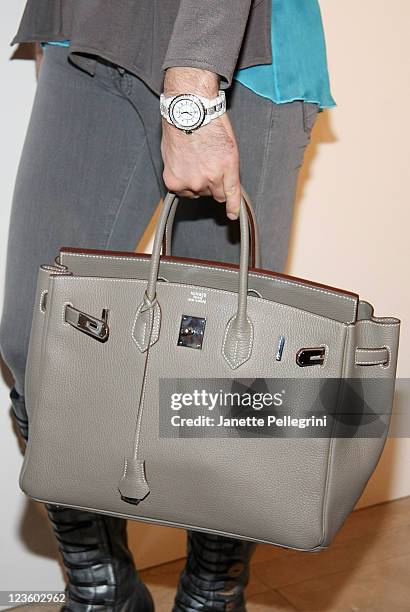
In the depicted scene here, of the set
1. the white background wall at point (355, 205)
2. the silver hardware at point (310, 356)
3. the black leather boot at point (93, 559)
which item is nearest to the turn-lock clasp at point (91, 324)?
the silver hardware at point (310, 356)

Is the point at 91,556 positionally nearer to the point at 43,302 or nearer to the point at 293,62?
the point at 43,302

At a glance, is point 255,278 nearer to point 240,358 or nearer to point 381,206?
point 240,358

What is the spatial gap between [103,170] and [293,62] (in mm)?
310

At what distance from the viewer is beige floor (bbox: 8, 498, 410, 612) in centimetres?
178

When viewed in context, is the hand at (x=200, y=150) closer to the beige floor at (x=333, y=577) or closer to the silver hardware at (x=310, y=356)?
the silver hardware at (x=310, y=356)

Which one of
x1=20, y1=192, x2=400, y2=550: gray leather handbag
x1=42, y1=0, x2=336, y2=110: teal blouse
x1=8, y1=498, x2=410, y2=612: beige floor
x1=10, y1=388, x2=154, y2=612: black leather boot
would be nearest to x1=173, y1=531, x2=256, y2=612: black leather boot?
x1=10, y1=388, x2=154, y2=612: black leather boot

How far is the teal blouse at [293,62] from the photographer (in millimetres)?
1193

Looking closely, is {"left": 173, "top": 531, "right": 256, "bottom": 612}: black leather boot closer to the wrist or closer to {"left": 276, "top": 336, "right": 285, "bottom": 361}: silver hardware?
{"left": 276, "top": 336, "right": 285, "bottom": 361}: silver hardware

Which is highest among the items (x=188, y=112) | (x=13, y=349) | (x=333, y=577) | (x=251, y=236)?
(x=188, y=112)

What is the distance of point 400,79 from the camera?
2.08 metres

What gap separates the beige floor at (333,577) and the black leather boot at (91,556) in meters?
0.35

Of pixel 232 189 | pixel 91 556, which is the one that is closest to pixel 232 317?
pixel 232 189

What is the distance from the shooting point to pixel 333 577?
188 cm

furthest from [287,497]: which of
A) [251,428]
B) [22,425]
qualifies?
[22,425]
